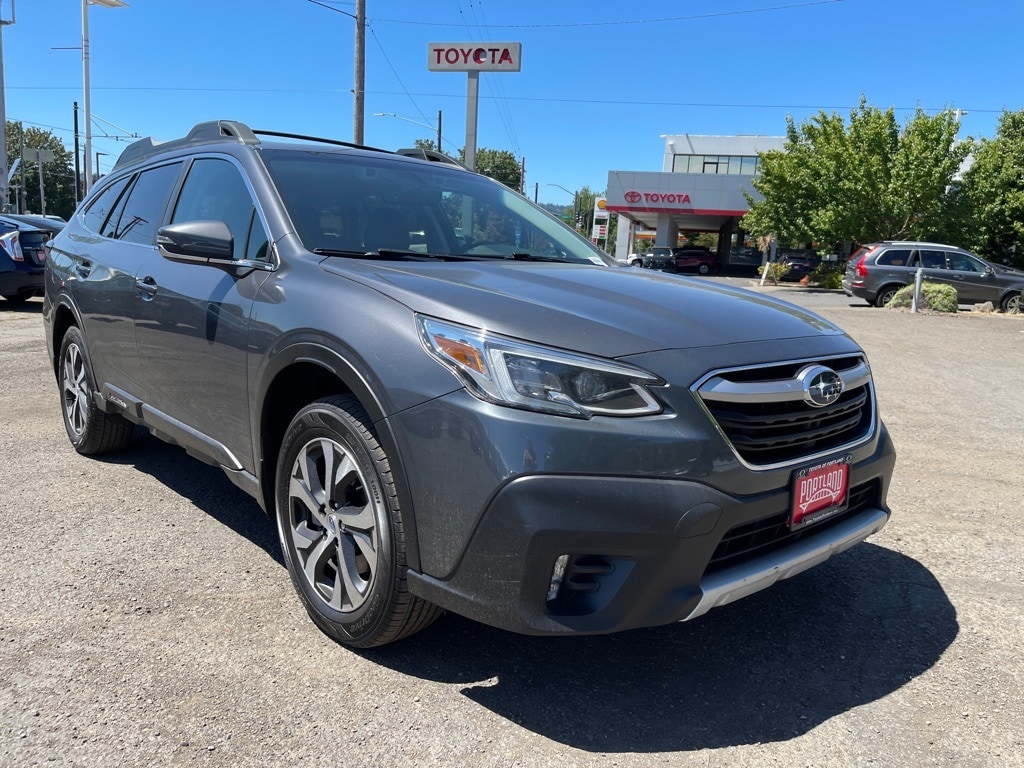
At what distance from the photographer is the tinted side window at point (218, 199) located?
10.9ft

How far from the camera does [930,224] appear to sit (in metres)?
26.8

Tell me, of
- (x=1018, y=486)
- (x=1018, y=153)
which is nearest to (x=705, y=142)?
(x=1018, y=153)

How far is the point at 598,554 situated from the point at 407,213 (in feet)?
6.61

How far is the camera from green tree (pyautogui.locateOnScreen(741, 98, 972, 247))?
26.2m

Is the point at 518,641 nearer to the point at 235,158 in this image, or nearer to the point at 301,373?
the point at 301,373

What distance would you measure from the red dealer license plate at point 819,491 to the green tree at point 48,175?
89.4 m

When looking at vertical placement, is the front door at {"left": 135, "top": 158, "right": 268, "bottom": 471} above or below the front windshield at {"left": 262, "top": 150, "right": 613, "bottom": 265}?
below

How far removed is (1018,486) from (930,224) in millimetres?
25272

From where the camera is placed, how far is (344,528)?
8.69ft

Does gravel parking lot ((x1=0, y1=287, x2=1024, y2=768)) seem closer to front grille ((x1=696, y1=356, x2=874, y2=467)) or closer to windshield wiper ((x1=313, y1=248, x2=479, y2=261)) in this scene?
front grille ((x1=696, y1=356, x2=874, y2=467))

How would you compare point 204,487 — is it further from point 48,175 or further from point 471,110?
point 48,175

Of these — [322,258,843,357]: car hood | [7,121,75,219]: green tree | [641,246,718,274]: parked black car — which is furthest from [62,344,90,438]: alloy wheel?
[7,121,75,219]: green tree

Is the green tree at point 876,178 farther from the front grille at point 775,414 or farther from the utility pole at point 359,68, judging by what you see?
the front grille at point 775,414

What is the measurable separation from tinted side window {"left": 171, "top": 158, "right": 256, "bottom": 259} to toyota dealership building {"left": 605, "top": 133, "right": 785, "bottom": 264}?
33.7 metres
